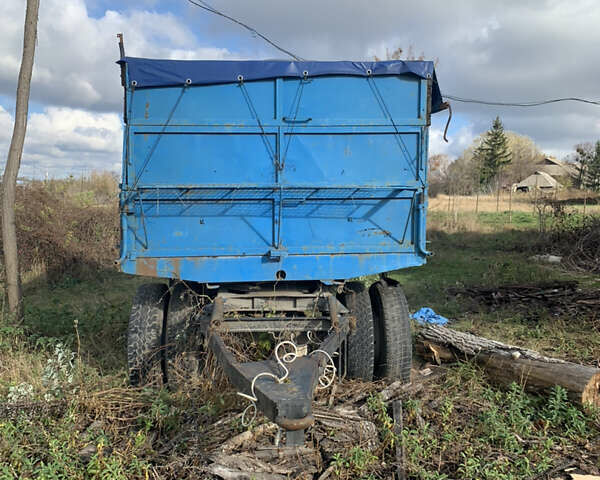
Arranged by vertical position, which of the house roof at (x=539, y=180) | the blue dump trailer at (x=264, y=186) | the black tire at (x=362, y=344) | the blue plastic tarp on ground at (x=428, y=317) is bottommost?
the blue plastic tarp on ground at (x=428, y=317)

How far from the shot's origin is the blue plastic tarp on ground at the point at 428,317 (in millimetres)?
6816

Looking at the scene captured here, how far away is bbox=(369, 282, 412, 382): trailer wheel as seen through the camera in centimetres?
436

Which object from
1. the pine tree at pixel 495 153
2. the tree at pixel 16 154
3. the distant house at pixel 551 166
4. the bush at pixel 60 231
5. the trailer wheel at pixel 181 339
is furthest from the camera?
the distant house at pixel 551 166

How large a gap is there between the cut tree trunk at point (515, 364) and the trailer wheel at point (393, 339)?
854 mm

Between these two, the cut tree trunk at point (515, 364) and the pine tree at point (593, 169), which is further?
the pine tree at point (593, 169)

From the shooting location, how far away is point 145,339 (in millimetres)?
4129

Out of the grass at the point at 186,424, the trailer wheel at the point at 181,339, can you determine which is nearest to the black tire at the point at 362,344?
the grass at the point at 186,424

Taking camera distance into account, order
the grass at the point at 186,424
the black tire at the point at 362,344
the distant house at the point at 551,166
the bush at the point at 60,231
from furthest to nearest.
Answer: the distant house at the point at 551,166 < the bush at the point at 60,231 < the black tire at the point at 362,344 < the grass at the point at 186,424

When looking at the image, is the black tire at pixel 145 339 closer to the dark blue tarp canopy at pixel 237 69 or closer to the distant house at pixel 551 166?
the dark blue tarp canopy at pixel 237 69

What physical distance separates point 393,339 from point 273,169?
1.89 metres

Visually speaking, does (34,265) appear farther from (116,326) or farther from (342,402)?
(342,402)

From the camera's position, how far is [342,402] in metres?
3.95

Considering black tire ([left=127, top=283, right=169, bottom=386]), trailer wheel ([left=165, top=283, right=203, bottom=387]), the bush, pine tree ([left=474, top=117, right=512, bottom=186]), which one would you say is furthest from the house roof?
black tire ([left=127, top=283, right=169, bottom=386])

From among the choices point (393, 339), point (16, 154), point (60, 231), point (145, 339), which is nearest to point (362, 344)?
point (393, 339)
